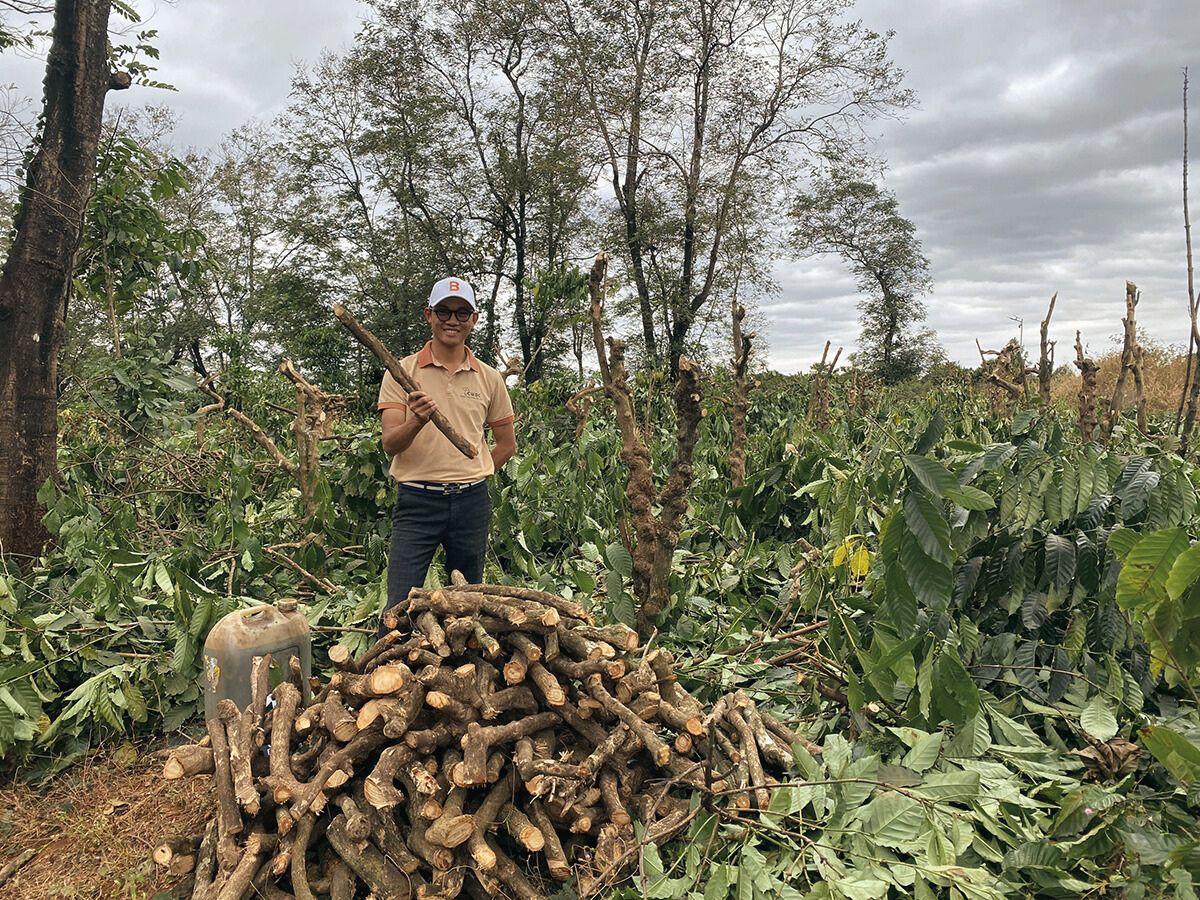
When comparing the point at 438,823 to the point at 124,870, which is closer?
the point at 438,823

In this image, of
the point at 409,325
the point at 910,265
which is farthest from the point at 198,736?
the point at 910,265

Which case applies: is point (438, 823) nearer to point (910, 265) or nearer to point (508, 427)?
point (508, 427)

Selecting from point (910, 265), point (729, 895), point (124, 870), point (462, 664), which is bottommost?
point (124, 870)

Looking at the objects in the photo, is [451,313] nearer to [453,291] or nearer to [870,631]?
[453,291]

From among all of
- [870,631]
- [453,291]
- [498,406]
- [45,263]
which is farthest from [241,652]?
[45,263]

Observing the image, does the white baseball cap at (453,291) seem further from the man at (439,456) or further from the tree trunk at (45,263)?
the tree trunk at (45,263)

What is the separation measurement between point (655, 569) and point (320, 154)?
20176mm

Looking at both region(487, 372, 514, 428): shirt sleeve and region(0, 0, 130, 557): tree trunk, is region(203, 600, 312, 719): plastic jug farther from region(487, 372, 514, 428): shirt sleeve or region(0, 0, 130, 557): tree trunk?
region(0, 0, 130, 557): tree trunk

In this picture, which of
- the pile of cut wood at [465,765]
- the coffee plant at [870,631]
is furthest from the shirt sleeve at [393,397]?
the coffee plant at [870,631]

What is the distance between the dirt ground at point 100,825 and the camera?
236 cm

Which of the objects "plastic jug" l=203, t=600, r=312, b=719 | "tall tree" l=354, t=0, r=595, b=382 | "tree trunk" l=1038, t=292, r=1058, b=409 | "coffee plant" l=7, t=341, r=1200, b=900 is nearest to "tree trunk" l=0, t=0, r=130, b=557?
"coffee plant" l=7, t=341, r=1200, b=900

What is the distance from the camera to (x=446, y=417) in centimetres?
298

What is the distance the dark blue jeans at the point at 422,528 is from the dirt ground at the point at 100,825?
3.11ft

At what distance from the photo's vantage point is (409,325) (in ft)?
59.8
